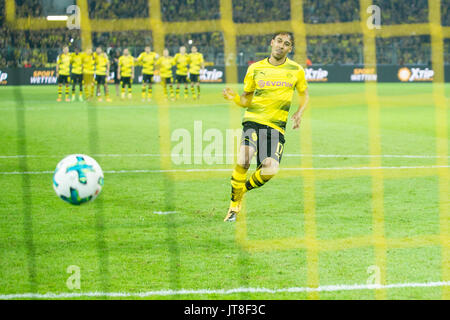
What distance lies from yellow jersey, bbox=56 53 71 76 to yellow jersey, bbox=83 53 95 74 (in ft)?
2.08

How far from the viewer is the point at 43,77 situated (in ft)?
116

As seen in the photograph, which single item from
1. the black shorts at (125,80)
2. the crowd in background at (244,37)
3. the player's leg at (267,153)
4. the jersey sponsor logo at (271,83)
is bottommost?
the player's leg at (267,153)

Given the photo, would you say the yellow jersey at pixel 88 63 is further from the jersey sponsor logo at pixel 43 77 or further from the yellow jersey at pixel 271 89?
the yellow jersey at pixel 271 89

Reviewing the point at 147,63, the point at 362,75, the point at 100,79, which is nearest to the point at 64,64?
the point at 100,79

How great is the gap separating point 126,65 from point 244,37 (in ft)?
49.2

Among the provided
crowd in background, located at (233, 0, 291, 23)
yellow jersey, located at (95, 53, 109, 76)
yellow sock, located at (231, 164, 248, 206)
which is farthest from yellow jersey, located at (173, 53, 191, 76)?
yellow sock, located at (231, 164, 248, 206)

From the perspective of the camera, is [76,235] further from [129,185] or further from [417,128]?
[417,128]

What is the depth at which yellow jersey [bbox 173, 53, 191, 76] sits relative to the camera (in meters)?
24.7

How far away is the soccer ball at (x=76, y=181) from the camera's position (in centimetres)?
628

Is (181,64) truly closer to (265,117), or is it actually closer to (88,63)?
(88,63)

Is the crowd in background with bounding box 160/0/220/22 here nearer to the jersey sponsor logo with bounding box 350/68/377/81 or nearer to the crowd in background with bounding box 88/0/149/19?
the crowd in background with bounding box 88/0/149/19

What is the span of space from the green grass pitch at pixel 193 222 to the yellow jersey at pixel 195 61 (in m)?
10.6

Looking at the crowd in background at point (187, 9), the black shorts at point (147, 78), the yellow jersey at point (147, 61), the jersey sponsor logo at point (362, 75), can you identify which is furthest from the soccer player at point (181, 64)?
the jersey sponsor logo at point (362, 75)

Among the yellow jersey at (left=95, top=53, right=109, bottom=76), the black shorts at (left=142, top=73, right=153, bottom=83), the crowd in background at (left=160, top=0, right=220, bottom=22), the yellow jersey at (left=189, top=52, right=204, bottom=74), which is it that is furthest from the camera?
→ the crowd in background at (left=160, top=0, right=220, bottom=22)
